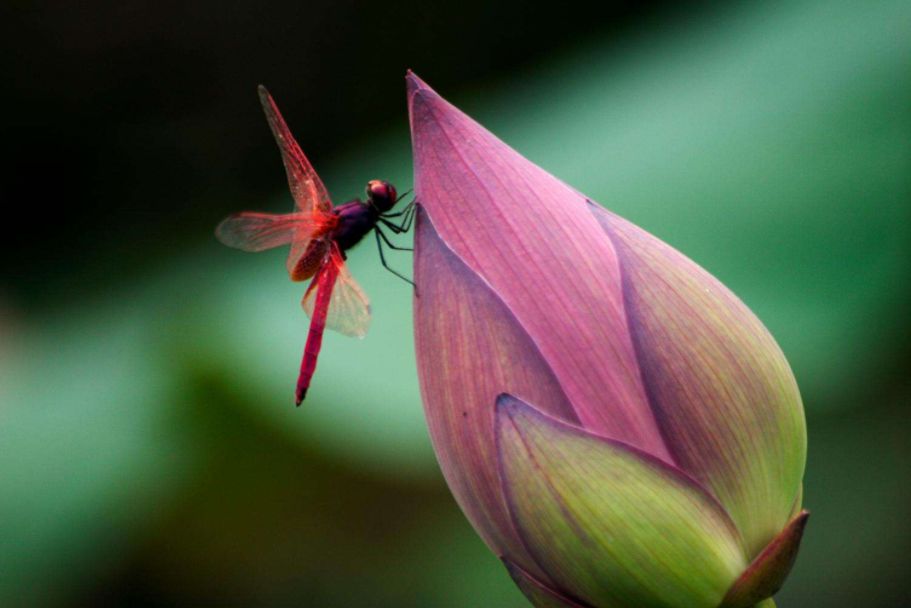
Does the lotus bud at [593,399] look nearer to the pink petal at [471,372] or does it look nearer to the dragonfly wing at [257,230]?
the pink petal at [471,372]

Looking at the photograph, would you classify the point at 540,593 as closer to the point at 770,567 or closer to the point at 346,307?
the point at 770,567

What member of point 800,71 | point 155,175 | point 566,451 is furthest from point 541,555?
point 155,175

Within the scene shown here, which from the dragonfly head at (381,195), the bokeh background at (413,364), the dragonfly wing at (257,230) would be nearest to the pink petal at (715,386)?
the dragonfly head at (381,195)

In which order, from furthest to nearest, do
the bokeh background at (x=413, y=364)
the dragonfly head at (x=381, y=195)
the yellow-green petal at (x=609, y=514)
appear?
the bokeh background at (x=413, y=364)
the dragonfly head at (x=381, y=195)
the yellow-green petal at (x=609, y=514)

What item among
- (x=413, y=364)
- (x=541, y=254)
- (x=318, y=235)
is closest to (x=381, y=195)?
(x=318, y=235)

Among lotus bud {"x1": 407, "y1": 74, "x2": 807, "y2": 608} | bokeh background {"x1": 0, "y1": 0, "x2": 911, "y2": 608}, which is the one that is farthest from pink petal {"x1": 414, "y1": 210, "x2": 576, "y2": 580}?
bokeh background {"x1": 0, "y1": 0, "x2": 911, "y2": 608}

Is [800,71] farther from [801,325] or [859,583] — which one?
[859,583]
